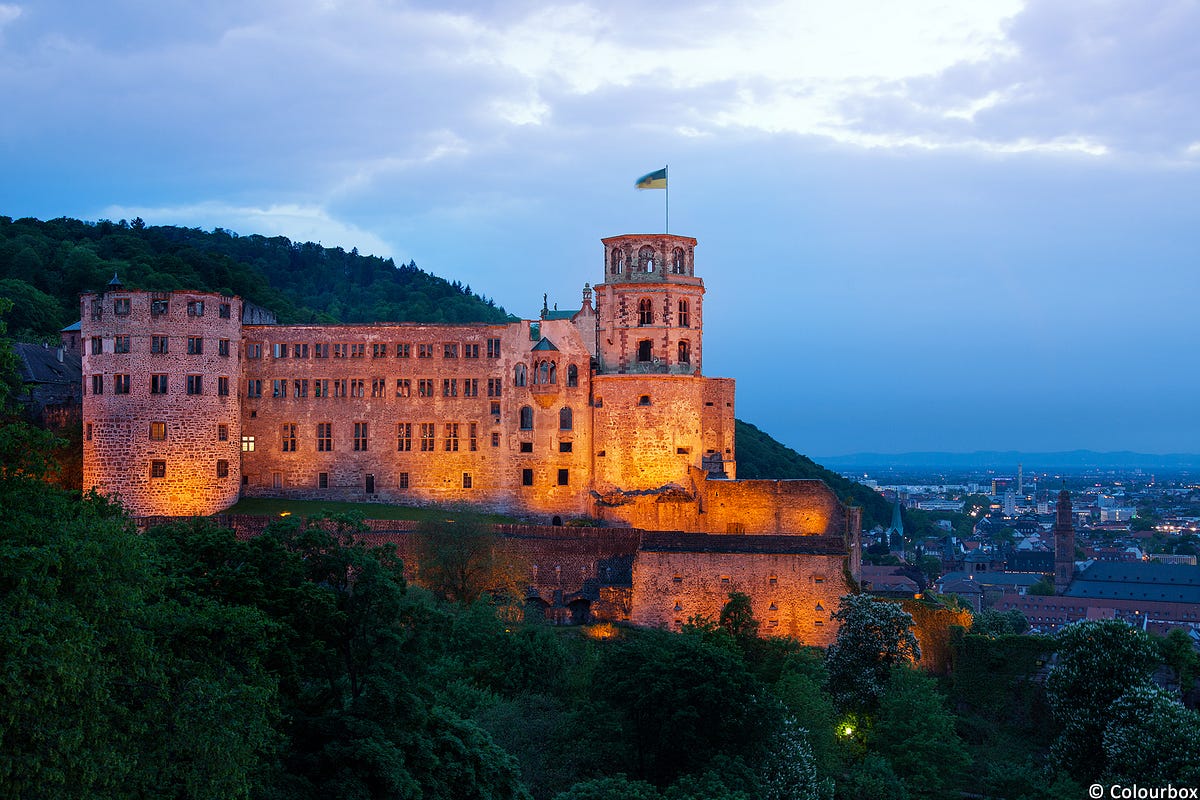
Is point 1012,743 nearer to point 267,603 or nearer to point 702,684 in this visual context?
point 702,684

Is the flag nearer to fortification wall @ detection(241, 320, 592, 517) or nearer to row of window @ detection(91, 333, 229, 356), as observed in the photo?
fortification wall @ detection(241, 320, 592, 517)

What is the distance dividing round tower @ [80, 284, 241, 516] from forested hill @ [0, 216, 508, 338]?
10.1m

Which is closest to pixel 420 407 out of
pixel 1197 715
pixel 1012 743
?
pixel 1012 743

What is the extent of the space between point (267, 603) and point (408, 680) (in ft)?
13.5

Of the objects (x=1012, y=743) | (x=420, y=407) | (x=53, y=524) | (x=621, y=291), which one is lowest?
(x=1012, y=743)

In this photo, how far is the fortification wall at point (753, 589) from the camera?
58.3 meters

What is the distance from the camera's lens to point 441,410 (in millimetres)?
71562

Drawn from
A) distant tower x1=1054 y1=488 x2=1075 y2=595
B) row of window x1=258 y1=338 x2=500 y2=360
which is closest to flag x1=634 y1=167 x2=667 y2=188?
row of window x1=258 y1=338 x2=500 y2=360

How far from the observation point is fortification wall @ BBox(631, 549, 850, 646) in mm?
58344

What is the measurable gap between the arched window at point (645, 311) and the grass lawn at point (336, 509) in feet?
44.2

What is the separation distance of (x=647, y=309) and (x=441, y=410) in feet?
43.5

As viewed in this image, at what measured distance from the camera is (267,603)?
31.3m

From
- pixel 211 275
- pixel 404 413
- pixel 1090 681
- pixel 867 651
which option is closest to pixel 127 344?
pixel 404 413

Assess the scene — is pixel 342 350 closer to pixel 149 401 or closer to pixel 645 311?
pixel 149 401
